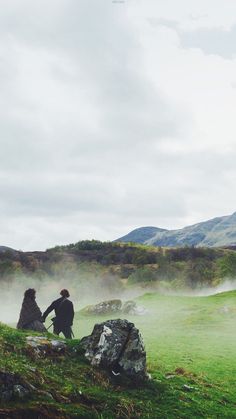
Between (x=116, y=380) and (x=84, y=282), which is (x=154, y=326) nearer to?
(x=116, y=380)

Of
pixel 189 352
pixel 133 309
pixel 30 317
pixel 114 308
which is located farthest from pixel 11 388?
pixel 114 308

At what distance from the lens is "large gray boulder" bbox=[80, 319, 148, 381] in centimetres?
1958

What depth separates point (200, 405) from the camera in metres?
18.9

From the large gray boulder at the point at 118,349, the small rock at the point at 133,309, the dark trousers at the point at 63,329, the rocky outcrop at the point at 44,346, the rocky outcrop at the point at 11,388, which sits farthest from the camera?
the small rock at the point at 133,309

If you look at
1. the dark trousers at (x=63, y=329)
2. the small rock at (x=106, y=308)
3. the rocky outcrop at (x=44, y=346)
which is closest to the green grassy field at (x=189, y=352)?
the small rock at (x=106, y=308)

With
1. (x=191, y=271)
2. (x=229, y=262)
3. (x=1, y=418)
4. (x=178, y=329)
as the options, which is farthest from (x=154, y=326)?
(x=191, y=271)

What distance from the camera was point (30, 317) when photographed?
84.8ft

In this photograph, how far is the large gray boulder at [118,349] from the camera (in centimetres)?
1958

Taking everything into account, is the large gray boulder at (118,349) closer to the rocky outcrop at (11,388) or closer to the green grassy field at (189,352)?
the green grassy field at (189,352)

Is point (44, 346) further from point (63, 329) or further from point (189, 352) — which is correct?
point (189, 352)

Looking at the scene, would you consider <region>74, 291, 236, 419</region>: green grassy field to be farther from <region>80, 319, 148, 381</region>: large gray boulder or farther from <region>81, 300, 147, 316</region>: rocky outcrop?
<region>81, 300, 147, 316</region>: rocky outcrop

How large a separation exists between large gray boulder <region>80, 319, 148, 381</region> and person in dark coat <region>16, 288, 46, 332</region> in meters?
5.26

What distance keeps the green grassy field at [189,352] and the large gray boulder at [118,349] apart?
1.28 metres

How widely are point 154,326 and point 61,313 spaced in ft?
97.0
